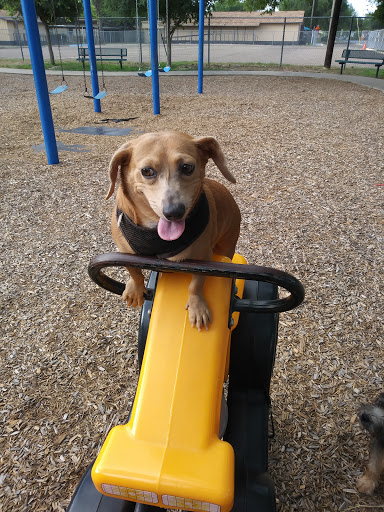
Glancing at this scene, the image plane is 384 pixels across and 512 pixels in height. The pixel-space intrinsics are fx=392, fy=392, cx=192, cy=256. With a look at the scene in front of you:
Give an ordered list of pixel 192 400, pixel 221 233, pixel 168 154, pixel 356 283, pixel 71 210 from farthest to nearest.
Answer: pixel 71 210
pixel 356 283
pixel 221 233
pixel 168 154
pixel 192 400

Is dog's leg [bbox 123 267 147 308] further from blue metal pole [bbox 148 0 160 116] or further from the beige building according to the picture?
the beige building

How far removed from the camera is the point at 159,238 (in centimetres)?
154

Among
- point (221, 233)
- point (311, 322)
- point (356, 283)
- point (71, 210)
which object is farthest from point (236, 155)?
point (221, 233)

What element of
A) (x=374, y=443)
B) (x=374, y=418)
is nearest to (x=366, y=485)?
(x=374, y=443)

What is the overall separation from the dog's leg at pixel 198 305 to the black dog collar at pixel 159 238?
0.47ft

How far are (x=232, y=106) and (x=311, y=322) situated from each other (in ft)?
26.8

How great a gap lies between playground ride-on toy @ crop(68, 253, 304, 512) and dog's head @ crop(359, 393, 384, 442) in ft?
1.45

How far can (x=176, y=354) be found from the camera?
148 centimetres

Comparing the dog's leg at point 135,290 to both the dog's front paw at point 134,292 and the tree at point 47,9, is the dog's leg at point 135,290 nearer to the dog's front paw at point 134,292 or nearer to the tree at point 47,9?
the dog's front paw at point 134,292

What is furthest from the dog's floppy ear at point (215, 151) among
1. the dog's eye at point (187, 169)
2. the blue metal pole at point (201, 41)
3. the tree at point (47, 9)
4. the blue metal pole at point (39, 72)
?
the tree at point (47, 9)

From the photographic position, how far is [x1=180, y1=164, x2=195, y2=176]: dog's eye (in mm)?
1661

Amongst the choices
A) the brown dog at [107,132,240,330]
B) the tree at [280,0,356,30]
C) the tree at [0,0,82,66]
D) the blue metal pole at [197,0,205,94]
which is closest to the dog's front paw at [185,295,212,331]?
the brown dog at [107,132,240,330]

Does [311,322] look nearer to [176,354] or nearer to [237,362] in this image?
[237,362]

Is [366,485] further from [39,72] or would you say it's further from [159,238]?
[39,72]
